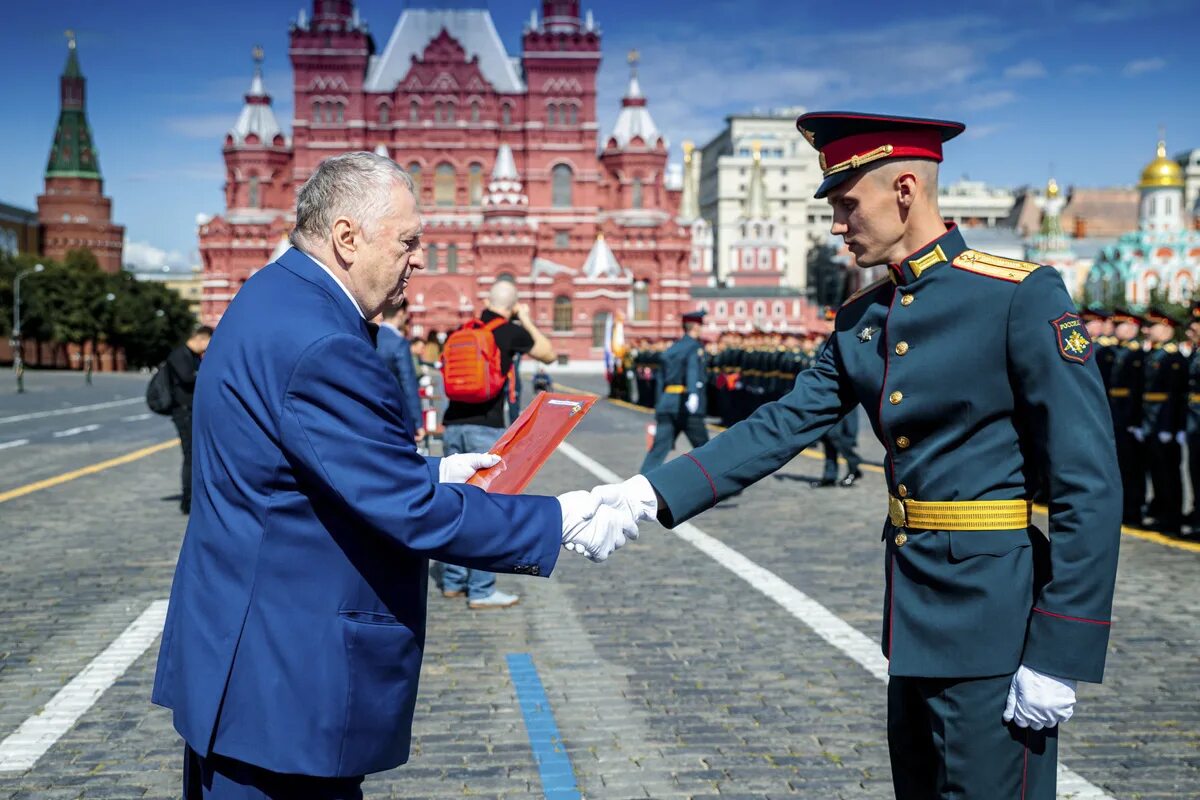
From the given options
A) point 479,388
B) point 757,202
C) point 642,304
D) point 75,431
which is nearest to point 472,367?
point 479,388

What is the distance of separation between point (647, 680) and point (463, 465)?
300 centimetres

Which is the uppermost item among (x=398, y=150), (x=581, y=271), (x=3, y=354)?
(x=398, y=150)

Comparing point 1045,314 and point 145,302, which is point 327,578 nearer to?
point 1045,314

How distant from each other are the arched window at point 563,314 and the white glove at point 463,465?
72.7 m

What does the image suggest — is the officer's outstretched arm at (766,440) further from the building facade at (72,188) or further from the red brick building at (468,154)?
the building facade at (72,188)

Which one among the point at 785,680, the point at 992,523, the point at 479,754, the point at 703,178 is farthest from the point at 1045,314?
the point at 703,178

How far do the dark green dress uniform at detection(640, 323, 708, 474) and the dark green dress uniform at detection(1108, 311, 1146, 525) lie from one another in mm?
4133

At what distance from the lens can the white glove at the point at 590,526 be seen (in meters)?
2.84

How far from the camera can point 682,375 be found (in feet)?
43.1

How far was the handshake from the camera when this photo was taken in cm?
285

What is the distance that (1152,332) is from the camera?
442 inches

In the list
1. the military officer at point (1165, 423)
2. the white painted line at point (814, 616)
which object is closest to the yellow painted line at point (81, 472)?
the white painted line at point (814, 616)

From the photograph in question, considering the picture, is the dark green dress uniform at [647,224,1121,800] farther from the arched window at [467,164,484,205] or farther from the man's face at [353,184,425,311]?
the arched window at [467,164,484,205]

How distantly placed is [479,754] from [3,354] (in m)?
97.4
